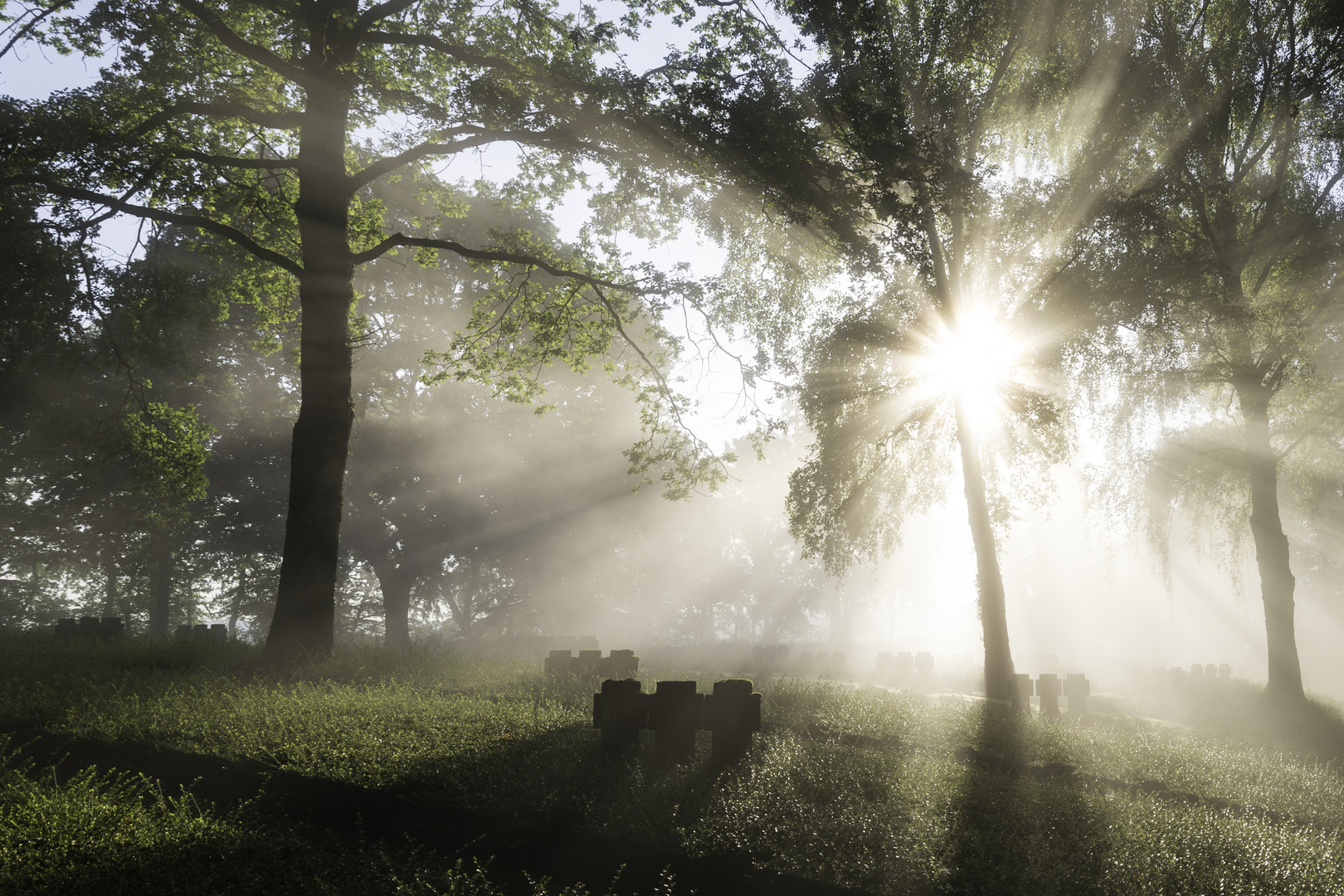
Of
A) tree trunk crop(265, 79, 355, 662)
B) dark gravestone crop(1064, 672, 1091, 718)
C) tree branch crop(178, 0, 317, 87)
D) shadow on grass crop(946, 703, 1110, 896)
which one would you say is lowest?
dark gravestone crop(1064, 672, 1091, 718)

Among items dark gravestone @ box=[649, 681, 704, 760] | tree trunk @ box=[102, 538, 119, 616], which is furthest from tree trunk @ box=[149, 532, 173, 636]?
dark gravestone @ box=[649, 681, 704, 760]

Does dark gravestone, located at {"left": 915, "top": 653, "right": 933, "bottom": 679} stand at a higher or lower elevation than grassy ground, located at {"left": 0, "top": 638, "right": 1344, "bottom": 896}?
lower

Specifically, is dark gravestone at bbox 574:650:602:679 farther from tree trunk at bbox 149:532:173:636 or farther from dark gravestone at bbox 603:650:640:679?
tree trunk at bbox 149:532:173:636

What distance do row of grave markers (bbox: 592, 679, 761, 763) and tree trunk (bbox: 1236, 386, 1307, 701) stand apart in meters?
16.0

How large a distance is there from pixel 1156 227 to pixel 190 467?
19348 mm

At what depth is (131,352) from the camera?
14211 mm

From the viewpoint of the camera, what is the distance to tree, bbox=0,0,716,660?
36.8 feet

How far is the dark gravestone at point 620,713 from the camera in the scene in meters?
6.41

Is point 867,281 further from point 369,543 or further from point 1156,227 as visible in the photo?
point 369,543

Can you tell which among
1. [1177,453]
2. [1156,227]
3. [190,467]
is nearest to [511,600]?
[190,467]

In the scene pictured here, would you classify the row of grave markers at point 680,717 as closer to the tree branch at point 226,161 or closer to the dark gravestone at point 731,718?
the dark gravestone at point 731,718

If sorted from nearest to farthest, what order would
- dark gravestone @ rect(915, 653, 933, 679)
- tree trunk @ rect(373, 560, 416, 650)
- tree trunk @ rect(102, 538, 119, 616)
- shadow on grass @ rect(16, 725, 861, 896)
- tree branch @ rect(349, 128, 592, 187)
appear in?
1. shadow on grass @ rect(16, 725, 861, 896)
2. tree branch @ rect(349, 128, 592, 187)
3. dark gravestone @ rect(915, 653, 933, 679)
4. tree trunk @ rect(102, 538, 119, 616)
5. tree trunk @ rect(373, 560, 416, 650)

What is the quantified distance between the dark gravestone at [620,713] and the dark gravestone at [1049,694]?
9179 millimetres

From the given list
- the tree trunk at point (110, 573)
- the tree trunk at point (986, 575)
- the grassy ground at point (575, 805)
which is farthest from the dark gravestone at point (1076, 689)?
the tree trunk at point (110, 573)
